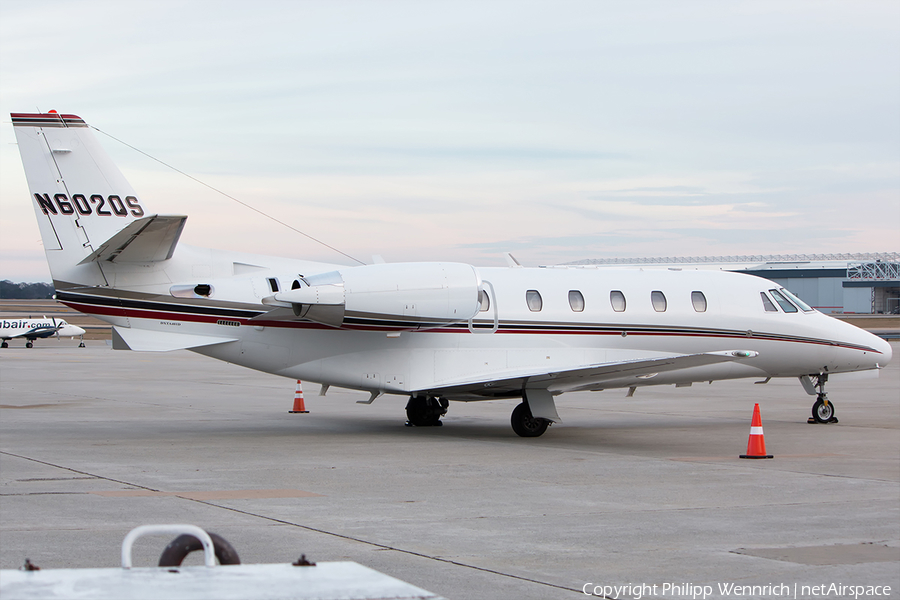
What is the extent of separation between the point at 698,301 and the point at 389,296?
21.2ft

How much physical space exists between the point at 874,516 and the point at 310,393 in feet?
66.6

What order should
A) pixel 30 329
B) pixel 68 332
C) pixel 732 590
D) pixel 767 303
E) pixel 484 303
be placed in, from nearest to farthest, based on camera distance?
pixel 732 590 < pixel 484 303 < pixel 767 303 < pixel 30 329 < pixel 68 332

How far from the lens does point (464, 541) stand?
8.26 metres

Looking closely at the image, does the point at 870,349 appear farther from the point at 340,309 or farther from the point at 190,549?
the point at 190,549

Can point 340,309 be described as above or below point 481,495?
above

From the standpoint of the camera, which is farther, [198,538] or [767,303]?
[767,303]

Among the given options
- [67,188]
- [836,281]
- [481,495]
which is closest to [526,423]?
[481,495]

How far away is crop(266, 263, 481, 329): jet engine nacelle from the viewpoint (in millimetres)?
15516

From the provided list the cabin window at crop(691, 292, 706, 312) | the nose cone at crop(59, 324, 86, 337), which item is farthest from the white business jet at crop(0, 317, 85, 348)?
the cabin window at crop(691, 292, 706, 312)

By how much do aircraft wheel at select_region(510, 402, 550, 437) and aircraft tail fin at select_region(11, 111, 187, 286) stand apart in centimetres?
635

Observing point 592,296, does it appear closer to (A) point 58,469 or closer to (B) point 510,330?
(B) point 510,330

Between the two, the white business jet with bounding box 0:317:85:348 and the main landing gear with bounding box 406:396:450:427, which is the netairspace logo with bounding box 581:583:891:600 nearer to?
the main landing gear with bounding box 406:396:450:427

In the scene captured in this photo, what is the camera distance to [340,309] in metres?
15.6

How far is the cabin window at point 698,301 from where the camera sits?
18672 millimetres
